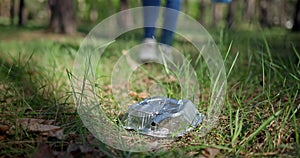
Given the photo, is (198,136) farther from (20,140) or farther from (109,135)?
(20,140)

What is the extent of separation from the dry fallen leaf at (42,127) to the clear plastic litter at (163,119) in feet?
0.63

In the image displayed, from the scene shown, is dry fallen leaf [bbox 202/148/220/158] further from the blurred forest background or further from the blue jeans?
the blurred forest background

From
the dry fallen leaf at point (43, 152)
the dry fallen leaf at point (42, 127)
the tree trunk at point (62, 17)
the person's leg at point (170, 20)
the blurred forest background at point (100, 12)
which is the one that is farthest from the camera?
the blurred forest background at point (100, 12)

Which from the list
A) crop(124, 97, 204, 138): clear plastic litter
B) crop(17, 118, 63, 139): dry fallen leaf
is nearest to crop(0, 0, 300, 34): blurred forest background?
crop(124, 97, 204, 138): clear plastic litter

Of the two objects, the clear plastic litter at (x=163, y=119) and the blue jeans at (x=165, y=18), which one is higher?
the blue jeans at (x=165, y=18)

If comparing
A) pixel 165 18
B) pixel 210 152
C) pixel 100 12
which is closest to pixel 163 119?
pixel 210 152

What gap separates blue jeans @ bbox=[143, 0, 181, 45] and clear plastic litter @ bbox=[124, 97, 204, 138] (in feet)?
3.28

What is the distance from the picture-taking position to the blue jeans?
2.18 m

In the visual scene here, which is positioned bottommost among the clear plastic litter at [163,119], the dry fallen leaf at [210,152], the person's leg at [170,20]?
the dry fallen leaf at [210,152]

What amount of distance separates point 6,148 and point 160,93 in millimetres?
709

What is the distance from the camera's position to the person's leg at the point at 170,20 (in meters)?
2.17

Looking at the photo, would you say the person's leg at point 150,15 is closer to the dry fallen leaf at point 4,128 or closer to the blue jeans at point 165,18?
the blue jeans at point 165,18

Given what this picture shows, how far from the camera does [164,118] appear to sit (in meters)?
1.12

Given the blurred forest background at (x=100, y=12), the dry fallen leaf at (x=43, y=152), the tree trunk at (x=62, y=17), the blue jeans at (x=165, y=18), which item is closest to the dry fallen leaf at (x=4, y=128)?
the dry fallen leaf at (x=43, y=152)
